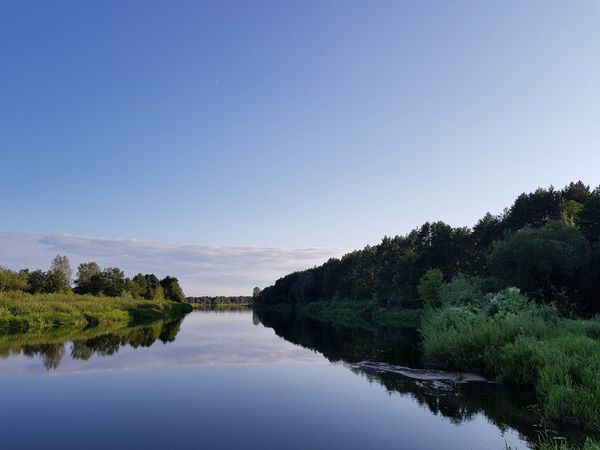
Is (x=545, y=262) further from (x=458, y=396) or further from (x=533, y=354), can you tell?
(x=458, y=396)

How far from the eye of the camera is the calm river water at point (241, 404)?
13.4m

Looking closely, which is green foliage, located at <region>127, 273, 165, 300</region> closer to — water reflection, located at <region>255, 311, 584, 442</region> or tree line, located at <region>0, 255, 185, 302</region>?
tree line, located at <region>0, 255, 185, 302</region>

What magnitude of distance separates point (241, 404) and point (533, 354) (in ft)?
39.1

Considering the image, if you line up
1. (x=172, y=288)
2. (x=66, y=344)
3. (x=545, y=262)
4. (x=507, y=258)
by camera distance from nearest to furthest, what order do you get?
(x=66, y=344), (x=545, y=262), (x=507, y=258), (x=172, y=288)

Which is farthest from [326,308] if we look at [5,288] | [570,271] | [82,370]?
[82,370]

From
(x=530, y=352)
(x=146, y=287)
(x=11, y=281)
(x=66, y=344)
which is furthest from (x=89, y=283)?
(x=530, y=352)

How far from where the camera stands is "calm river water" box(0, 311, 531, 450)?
13375 mm

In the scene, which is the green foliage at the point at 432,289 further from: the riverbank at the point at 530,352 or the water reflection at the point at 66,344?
the water reflection at the point at 66,344

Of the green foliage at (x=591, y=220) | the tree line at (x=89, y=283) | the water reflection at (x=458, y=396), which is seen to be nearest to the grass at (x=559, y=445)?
the water reflection at (x=458, y=396)

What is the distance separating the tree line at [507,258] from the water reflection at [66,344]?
3290cm

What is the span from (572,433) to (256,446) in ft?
29.3

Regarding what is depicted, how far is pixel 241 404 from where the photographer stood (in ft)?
58.2

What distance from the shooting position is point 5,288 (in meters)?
62.1

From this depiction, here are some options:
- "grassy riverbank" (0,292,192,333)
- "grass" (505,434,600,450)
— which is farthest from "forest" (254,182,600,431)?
"grassy riverbank" (0,292,192,333)
